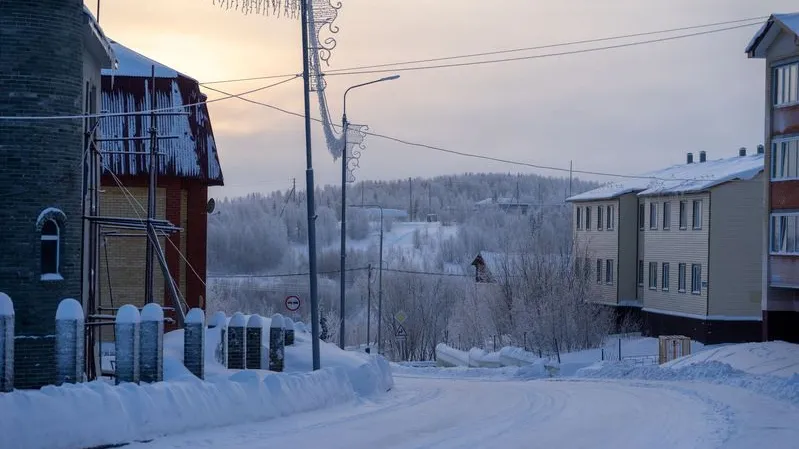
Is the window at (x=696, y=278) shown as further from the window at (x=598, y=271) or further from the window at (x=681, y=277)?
the window at (x=598, y=271)

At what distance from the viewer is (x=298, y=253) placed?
120875 millimetres

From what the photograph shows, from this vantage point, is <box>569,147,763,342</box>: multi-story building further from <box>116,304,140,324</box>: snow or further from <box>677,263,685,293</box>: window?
<box>116,304,140,324</box>: snow

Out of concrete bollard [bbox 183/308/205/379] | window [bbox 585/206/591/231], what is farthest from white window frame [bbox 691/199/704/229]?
concrete bollard [bbox 183/308/205/379]

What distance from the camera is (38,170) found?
61.3 ft

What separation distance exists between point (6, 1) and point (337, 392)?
969 centimetres

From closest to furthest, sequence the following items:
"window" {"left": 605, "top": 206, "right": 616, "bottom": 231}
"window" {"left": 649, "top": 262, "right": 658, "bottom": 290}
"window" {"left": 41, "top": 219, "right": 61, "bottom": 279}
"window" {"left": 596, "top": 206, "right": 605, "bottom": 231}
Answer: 1. "window" {"left": 41, "top": 219, "right": 61, "bottom": 279}
2. "window" {"left": 649, "top": 262, "right": 658, "bottom": 290}
3. "window" {"left": 605, "top": 206, "right": 616, "bottom": 231}
4. "window" {"left": 596, "top": 206, "right": 605, "bottom": 231}

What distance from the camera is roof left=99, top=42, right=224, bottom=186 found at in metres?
32.9

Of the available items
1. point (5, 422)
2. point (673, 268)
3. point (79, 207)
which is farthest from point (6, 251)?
point (673, 268)

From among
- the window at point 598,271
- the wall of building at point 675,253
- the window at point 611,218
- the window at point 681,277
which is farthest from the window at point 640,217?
the window at point 681,277

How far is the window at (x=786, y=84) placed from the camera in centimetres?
3516

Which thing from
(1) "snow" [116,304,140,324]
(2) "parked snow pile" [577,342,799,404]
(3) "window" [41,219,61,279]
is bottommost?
(2) "parked snow pile" [577,342,799,404]

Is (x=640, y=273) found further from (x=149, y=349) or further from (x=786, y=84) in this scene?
(x=149, y=349)

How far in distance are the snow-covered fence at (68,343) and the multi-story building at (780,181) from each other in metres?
26.8

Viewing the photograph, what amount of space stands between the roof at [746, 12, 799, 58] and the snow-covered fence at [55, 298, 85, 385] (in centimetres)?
2658
